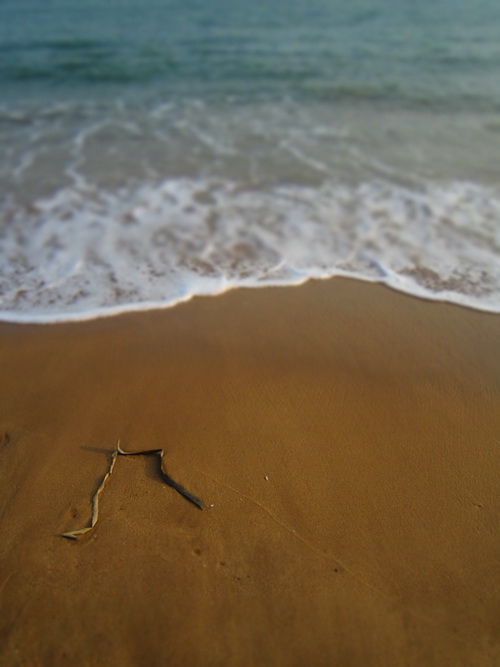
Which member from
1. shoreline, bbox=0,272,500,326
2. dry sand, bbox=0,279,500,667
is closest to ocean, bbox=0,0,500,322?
shoreline, bbox=0,272,500,326

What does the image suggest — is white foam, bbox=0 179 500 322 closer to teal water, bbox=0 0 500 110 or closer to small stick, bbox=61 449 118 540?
small stick, bbox=61 449 118 540

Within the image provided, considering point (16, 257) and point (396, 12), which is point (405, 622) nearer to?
point (16, 257)

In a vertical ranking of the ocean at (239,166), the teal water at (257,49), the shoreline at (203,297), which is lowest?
the shoreline at (203,297)

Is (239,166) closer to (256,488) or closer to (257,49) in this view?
(256,488)

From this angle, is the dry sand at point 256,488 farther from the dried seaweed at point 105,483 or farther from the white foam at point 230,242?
the white foam at point 230,242

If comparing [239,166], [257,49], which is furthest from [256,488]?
[257,49]

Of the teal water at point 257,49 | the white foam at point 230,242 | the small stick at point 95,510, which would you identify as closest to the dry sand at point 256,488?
the small stick at point 95,510
